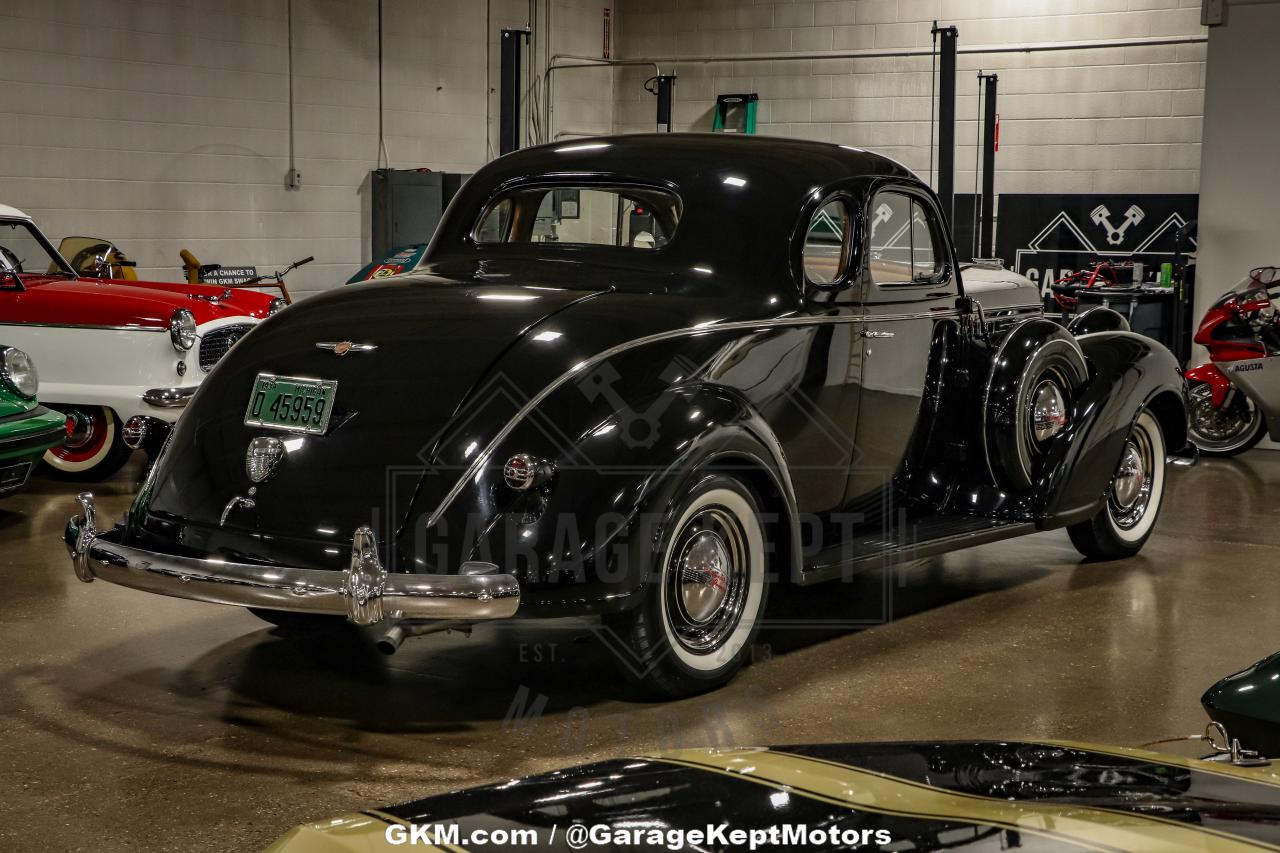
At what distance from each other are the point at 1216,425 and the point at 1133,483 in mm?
3438

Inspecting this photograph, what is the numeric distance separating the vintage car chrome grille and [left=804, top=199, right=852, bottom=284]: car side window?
14.1 ft

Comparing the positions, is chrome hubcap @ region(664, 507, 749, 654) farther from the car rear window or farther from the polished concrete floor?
the car rear window

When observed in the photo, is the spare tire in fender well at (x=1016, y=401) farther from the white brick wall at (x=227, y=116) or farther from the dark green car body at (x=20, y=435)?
the white brick wall at (x=227, y=116)

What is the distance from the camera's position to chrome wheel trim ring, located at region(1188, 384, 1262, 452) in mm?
9297

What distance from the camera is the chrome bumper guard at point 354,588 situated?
A: 369cm

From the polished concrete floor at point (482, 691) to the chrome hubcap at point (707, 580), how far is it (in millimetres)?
206

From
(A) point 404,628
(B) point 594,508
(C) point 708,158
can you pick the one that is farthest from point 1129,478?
(A) point 404,628

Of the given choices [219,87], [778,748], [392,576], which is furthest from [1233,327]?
[219,87]

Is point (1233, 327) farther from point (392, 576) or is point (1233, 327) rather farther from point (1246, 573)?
point (392, 576)

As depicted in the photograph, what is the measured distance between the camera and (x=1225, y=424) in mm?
9398

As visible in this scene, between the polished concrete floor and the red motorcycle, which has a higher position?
the red motorcycle

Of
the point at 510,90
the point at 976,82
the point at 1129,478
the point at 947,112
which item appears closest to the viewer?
the point at 1129,478

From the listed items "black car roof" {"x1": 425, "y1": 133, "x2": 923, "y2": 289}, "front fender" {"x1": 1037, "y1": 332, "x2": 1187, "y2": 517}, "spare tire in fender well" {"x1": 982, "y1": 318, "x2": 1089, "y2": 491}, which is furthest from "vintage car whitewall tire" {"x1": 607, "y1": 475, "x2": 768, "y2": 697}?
"front fender" {"x1": 1037, "y1": 332, "x2": 1187, "y2": 517}

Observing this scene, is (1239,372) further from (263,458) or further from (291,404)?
(263,458)
